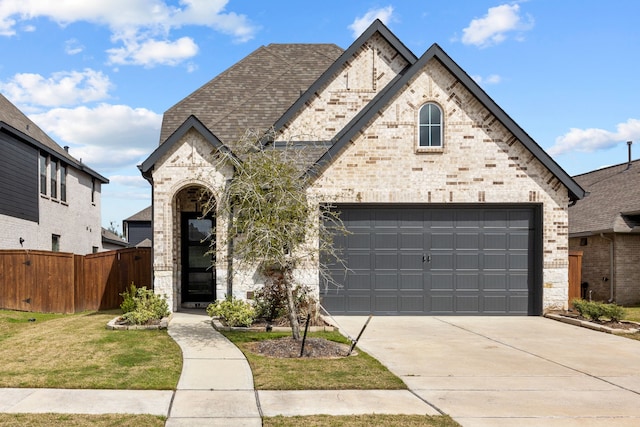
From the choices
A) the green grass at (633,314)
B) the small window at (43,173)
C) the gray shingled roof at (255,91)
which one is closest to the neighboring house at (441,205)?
the green grass at (633,314)

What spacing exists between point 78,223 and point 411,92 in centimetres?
2121

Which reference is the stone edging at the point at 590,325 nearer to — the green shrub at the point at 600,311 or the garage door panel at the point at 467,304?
the green shrub at the point at 600,311

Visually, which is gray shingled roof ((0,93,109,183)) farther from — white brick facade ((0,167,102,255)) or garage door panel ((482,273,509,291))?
garage door panel ((482,273,509,291))

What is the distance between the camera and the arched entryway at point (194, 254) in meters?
17.1

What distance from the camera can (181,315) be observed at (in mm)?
15070

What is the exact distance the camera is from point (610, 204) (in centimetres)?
2364

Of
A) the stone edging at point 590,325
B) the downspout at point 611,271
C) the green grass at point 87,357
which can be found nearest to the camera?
the green grass at point 87,357

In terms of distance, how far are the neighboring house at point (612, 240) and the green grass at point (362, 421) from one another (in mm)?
17597

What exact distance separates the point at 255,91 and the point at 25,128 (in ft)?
36.6

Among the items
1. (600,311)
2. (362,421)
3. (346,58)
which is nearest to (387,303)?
(600,311)

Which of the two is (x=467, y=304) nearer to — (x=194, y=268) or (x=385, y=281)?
(x=385, y=281)

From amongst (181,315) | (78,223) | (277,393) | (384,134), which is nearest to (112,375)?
(277,393)

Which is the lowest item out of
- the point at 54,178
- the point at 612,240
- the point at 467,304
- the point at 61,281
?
the point at 467,304

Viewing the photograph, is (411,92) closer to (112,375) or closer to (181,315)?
(181,315)
